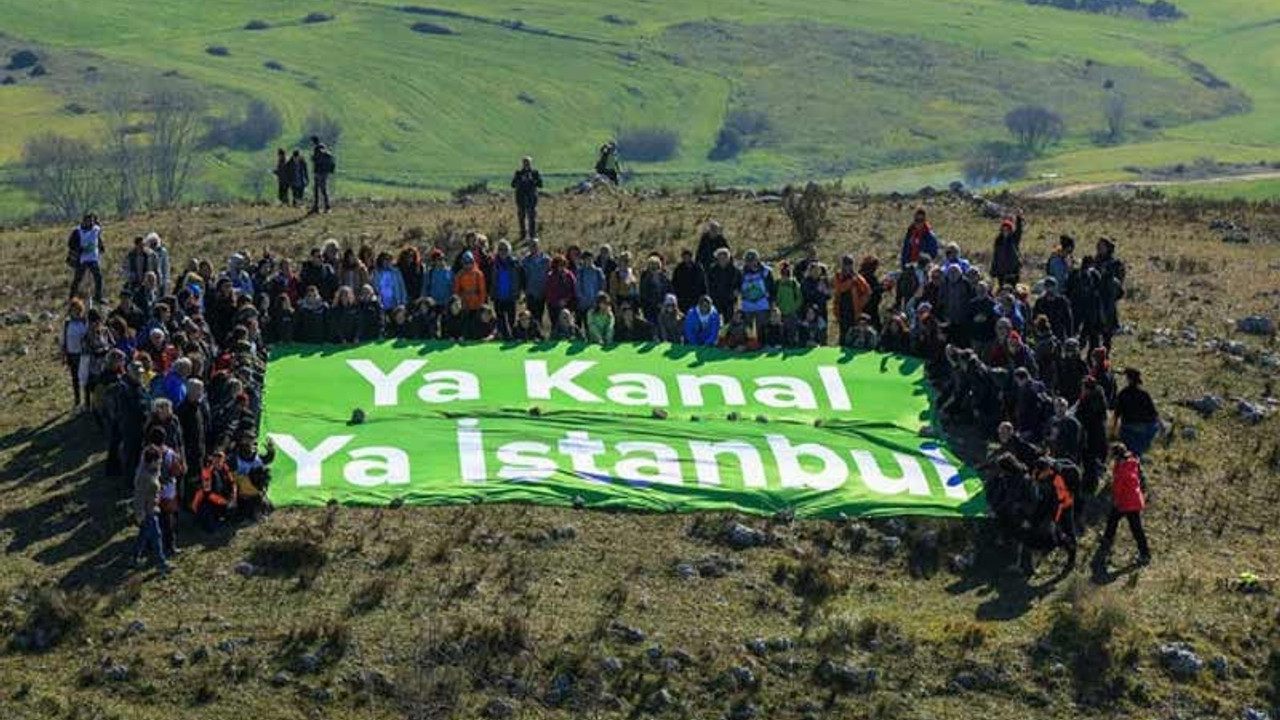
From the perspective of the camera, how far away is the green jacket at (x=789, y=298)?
28.8 metres

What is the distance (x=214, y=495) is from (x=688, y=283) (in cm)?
935

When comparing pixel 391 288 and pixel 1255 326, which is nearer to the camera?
pixel 391 288

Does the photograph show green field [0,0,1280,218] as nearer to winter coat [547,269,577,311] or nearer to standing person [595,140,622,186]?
standing person [595,140,622,186]

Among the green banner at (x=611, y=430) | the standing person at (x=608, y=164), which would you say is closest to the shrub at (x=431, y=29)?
the standing person at (x=608, y=164)

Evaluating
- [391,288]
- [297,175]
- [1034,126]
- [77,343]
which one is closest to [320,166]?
[297,175]

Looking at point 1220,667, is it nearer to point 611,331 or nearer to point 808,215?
point 611,331

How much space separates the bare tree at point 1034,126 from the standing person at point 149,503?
5591 inches

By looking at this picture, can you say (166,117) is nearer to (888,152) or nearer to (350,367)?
(888,152)

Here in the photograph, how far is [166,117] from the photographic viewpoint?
135625mm

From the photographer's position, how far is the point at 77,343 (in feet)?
86.9

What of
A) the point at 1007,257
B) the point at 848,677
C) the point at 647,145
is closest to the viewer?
the point at 848,677

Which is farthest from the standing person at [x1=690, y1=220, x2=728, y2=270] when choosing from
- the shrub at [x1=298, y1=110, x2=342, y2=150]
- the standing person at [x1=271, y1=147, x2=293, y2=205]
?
the shrub at [x1=298, y1=110, x2=342, y2=150]

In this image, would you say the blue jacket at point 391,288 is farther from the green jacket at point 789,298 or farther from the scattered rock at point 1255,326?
the scattered rock at point 1255,326

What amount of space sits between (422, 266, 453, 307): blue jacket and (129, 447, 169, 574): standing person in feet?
27.0
